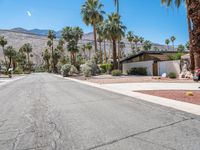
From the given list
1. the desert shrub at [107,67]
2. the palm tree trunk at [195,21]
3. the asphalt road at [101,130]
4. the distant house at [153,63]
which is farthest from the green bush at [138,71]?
the asphalt road at [101,130]

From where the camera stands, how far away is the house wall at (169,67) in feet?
118

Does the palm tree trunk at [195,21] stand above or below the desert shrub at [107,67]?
above

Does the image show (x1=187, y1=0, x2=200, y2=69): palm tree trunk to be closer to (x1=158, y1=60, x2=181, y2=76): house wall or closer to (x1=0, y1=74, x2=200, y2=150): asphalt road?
(x1=0, y1=74, x2=200, y2=150): asphalt road

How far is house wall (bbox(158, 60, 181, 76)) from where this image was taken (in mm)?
35875

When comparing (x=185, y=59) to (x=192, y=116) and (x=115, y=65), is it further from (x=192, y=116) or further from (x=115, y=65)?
(x=192, y=116)

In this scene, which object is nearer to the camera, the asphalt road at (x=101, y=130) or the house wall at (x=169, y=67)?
the asphalt road at (x=101, y=130)

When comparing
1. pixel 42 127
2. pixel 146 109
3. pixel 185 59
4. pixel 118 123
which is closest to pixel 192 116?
pixel 146 109

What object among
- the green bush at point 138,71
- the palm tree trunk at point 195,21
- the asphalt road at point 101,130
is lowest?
the asphalt road at point 101,130

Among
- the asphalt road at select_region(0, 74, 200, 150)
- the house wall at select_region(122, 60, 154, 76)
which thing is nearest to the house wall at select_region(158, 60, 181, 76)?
the house wall at select_region(122, 60, 154, 76)

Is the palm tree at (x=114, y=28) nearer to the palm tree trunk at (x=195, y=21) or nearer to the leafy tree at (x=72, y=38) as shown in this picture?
the leafy tree at (x=72, y=38)

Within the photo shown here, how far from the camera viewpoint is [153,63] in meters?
42.9

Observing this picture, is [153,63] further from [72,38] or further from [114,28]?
[72,38]

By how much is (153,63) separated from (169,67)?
5227 millimetres

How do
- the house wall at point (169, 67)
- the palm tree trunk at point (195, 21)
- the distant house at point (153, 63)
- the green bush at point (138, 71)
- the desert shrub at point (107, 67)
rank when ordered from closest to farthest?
the palm tree trunk at point (195, 21), the house wall at point (169, 67), the distant house at point (153, 63), the green bush at point (138, 71), the desert shrub at point (107, 67)
